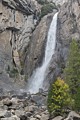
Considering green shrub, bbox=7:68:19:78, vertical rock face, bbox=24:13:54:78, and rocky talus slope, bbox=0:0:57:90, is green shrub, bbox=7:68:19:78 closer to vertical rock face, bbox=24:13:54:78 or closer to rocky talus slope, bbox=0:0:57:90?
rocky talus slope, bbox=0:0:57:90

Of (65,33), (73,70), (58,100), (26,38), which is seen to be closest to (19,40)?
(26,38)

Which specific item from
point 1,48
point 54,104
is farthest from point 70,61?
point 1,48

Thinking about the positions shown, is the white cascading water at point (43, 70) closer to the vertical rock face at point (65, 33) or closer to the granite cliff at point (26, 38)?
the granite cliff at point (26, 38)

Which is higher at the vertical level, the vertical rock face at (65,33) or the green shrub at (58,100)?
the vertical rock face at (65,33)

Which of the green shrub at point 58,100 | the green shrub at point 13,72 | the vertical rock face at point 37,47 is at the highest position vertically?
the vertical rock face at point 37,47

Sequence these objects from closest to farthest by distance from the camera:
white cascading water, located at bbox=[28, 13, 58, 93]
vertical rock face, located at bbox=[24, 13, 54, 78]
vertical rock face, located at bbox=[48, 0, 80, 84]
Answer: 1. vertical rock face, located at bbox=[48, 0, 80, 84]
2. white cascading water, located at bbox=[28, 13, 58, 93]
3. vertical rock face, located at bbox=[24, 13, 54, 78]

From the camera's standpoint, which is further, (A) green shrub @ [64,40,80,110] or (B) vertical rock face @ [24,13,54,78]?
(B) vertical rock face @ [24,13,54,78]

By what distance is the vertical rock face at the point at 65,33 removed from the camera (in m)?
54.9

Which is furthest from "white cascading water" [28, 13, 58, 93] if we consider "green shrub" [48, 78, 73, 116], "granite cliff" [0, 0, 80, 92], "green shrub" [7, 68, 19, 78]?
"green shrub" [48, 78, 73, 116]

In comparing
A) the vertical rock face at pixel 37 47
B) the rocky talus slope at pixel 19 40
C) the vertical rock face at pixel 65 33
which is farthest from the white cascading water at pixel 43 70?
the vertical rock face at pixel 65 33

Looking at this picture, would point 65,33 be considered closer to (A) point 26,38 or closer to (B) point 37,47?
(B) point 37,47

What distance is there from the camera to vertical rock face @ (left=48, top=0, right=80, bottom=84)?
5488 cm

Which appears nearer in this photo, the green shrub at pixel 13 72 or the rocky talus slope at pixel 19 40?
the green shrub at pixel 13 72

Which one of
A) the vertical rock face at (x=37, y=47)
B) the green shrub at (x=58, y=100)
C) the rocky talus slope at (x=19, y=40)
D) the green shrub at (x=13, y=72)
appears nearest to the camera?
the green shrub at (x=58, y=100)
